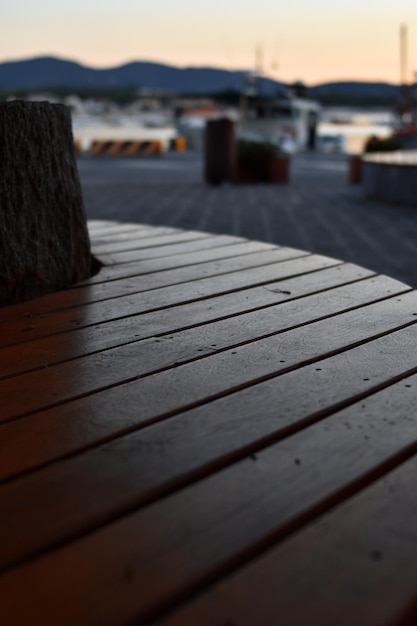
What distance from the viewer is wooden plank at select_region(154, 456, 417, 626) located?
0.92 meters

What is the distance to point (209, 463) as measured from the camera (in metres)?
1.29

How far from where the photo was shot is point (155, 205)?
9617 millimetres

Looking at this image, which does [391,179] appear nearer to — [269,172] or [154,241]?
[269,172]

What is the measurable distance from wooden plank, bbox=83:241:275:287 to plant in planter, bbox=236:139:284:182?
976cm

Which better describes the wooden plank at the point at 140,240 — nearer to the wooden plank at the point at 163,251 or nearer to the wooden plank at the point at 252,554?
the wooden plank at the point at 163,251

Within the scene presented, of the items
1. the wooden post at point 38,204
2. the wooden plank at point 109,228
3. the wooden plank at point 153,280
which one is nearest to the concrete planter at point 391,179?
the wooden plank at point 109,228

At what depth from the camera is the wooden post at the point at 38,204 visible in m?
2.37

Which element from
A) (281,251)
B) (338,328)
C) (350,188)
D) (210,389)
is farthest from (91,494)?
(350,188)

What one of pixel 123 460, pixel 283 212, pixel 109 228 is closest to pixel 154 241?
pixel 109 228

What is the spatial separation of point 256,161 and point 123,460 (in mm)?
12161

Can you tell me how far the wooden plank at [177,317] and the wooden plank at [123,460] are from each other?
294mm

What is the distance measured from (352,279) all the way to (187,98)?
9558 cm

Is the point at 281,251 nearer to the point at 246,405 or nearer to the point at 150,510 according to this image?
the point at 246,405

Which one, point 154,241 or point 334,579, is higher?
point 154,241
